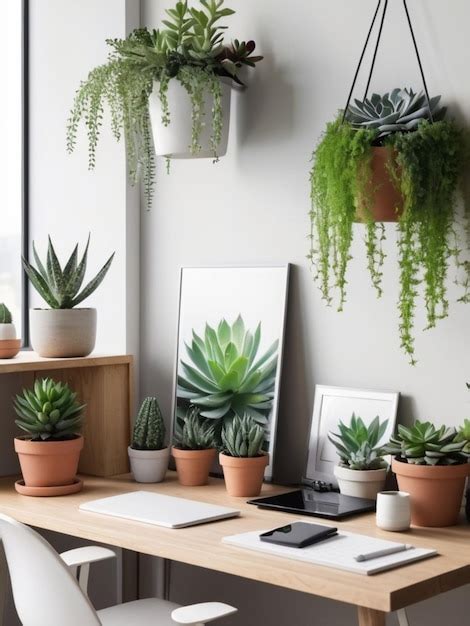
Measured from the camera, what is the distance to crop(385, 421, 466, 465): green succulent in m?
2.29

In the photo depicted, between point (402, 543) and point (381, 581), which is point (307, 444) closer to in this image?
point (402, 543)

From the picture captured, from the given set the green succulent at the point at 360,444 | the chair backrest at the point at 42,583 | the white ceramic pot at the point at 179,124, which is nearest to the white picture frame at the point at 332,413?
the green succulent at the point at 360,444

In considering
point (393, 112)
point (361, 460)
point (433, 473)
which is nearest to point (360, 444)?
point (361, 460)

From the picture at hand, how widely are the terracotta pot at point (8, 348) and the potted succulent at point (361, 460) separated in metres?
1.00

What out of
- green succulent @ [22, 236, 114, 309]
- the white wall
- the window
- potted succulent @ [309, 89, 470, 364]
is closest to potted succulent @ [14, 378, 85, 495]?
green succulent @ [22, 236, 114, 309]

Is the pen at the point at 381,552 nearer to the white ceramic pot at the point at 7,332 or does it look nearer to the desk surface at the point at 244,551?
the desk surface at the point at 244,551

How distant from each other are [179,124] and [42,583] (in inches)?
49.5

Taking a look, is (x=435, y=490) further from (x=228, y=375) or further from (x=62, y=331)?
(x=62, y=331)

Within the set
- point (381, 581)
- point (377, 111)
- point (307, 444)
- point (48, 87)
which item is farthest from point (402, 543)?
point (48, 87)

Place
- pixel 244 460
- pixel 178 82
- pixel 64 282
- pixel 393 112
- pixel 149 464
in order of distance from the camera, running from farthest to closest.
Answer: pixel 64 282, pixel 149 464, pixel 178 82, pixel 244 460, pixel 393 112

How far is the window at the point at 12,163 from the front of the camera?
11.2 ft

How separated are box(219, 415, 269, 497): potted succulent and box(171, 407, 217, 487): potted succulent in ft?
0.36

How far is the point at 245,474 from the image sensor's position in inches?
104

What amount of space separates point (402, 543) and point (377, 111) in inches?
38.7
